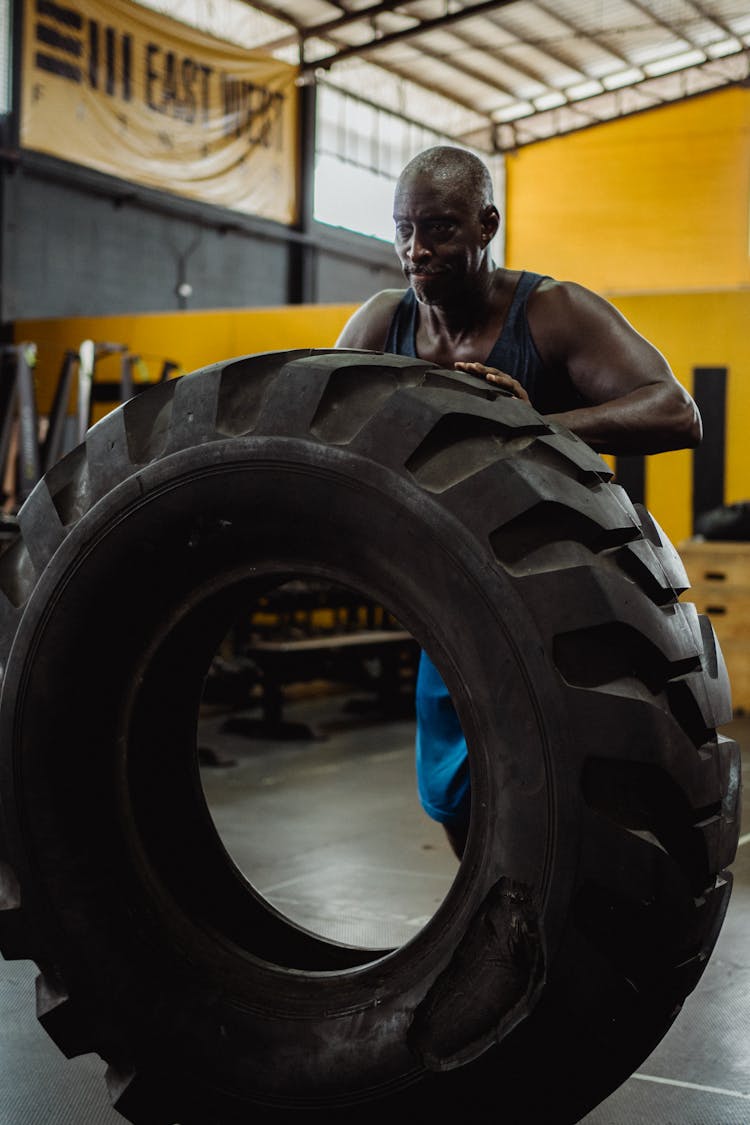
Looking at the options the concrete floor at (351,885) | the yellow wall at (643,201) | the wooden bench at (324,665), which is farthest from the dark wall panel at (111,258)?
the concrete floor at (351,885)

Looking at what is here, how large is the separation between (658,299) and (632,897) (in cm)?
748

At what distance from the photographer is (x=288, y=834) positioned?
3951 mm

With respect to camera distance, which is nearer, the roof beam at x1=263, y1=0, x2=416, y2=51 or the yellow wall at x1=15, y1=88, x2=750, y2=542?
the roof beam at x1=263, y1=0, x2=416, y2=51

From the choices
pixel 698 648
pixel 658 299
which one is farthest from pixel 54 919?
pixel 658 299

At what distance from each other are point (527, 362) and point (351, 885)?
1.80m

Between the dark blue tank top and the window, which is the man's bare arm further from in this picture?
the window

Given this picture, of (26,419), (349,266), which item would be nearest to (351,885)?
(26,419)

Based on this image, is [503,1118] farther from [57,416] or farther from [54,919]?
[57,416]

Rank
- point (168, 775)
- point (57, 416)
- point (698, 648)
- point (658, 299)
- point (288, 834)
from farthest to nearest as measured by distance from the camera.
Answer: point (658, 299) → point (57, 416) → point (288, 834) → point (168, 775) → point (698, 648)

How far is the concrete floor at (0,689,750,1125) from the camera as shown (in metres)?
1.94

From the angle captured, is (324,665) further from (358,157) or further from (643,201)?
(643,201)

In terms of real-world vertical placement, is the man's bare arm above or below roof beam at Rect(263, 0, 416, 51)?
below

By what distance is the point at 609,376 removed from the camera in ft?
6.45

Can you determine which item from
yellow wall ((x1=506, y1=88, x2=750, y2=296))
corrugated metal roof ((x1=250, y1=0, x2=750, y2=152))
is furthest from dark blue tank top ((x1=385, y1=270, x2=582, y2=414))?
yellow wall ((x1=506, y1=88, x2=750, y2=296))
